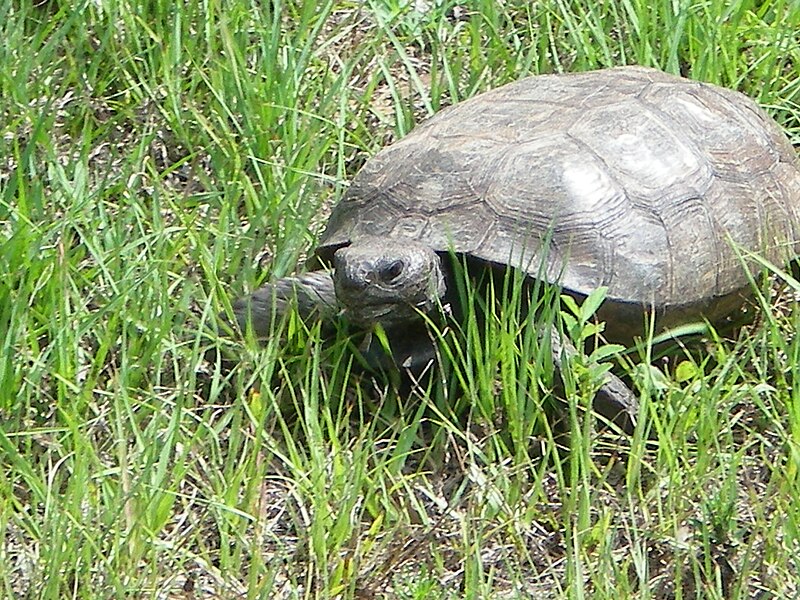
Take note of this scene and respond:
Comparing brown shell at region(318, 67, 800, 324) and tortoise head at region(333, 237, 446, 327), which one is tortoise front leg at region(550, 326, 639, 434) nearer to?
brown shell at region(318, 67, 800, 324)

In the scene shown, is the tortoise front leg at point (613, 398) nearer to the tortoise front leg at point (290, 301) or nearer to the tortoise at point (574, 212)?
the tortoise at point (574, 212)

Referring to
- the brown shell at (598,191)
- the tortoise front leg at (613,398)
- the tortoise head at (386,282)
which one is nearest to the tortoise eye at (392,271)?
the tortoise head at (386,282)

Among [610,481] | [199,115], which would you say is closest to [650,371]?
[610,481]

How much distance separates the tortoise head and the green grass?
0.13 meters

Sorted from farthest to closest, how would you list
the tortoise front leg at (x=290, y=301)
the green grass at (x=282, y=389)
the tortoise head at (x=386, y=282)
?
1. the tortoise front leg at (x=290, y=301)
2. the tortoise head at (x=386, y=282)
3. the green grass at (x=282, y=389)

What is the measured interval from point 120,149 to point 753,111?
184cm

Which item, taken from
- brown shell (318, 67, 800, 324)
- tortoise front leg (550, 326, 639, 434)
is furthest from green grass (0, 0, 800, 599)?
brown shell (318, 67, 800, 324)

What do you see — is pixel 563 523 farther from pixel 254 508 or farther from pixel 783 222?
pixel 783 222

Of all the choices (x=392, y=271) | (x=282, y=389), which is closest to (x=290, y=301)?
(x=282, y=389)

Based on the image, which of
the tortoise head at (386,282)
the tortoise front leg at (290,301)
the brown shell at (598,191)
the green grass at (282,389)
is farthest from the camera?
the tortoise front leg at (290,301)

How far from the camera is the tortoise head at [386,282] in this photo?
282 centimetres

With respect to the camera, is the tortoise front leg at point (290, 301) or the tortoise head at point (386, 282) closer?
the tortoise head at point (386, 282)

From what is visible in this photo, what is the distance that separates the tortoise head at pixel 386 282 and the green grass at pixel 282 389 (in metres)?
0.13

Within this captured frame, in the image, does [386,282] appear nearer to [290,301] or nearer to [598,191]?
[290,301]
